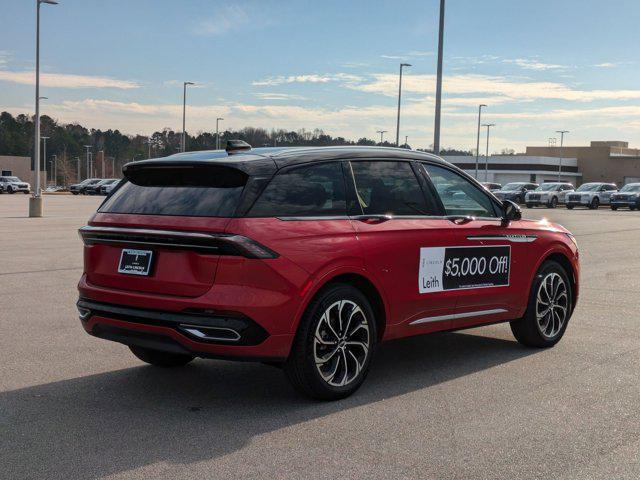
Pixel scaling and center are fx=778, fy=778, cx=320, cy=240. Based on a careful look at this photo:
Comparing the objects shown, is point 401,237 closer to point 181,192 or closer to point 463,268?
point 463,268

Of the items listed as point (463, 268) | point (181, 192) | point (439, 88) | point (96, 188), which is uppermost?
point (439, 88)

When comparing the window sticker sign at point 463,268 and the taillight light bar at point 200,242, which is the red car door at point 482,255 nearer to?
the window sticker sign at point 463,268

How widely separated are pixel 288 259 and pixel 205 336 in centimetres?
71

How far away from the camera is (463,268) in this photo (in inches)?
248

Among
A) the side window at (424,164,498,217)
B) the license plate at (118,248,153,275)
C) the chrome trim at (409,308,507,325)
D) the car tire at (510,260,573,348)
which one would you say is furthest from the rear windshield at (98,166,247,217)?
the car tire at (510,260,573,348)

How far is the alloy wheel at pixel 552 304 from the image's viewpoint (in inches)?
279

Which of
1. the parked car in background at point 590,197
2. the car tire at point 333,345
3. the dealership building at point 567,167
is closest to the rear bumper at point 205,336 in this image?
the car tire at point 333,345

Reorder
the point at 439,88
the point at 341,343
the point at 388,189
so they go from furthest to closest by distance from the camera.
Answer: the point at 439,88, the point at 388,189, the point at 341,343

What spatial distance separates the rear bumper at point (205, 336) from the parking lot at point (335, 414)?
436 millimetres

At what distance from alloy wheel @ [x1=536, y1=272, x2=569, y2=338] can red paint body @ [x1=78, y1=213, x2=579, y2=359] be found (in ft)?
3.75

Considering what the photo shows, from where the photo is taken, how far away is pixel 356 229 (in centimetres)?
547

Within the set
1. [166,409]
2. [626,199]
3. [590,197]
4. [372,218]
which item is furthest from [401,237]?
[590,197]

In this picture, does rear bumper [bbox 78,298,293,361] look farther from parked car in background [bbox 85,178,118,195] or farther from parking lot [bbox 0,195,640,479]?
parked car in background [bbox 85,178,118,195]

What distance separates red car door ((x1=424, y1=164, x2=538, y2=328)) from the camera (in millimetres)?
6309
